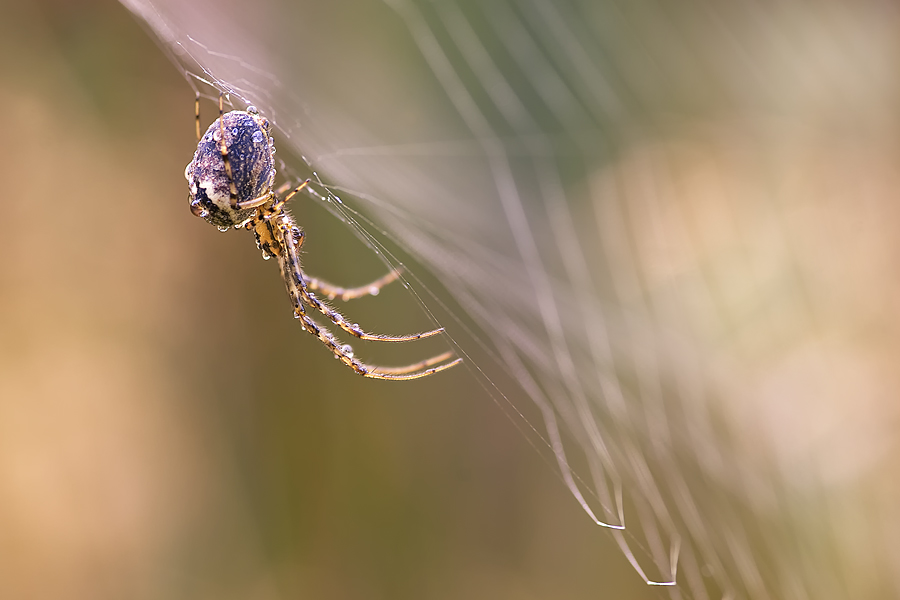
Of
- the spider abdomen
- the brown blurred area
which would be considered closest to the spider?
the spider abdomen

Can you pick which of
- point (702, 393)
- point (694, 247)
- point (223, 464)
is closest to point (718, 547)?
point (702, 393)

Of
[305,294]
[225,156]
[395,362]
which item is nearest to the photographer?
[225,156]

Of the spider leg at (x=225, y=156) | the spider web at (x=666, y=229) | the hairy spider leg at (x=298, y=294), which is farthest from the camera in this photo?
the spider web at (x=666, y=229)

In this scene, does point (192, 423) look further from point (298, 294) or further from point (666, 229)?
point (666, 229)

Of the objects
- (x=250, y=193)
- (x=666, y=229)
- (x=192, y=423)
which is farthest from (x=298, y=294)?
(x=666, y=229)

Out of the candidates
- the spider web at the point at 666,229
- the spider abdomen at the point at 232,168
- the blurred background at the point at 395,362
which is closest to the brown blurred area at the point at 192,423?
the blurred background at the point at 395,362

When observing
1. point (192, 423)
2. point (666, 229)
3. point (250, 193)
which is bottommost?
point (192, 423)

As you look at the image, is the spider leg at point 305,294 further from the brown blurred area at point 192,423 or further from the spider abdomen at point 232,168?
the brown blurred area at point 192,423

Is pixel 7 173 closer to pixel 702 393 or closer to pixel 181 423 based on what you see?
pixel 181 423

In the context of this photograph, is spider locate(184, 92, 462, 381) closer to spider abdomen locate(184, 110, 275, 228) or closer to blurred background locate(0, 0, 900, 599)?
spider abdomen locate(184, 110, 275, 228)

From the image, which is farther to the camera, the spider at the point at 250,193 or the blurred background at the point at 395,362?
the blurred background at the point at 395,362
